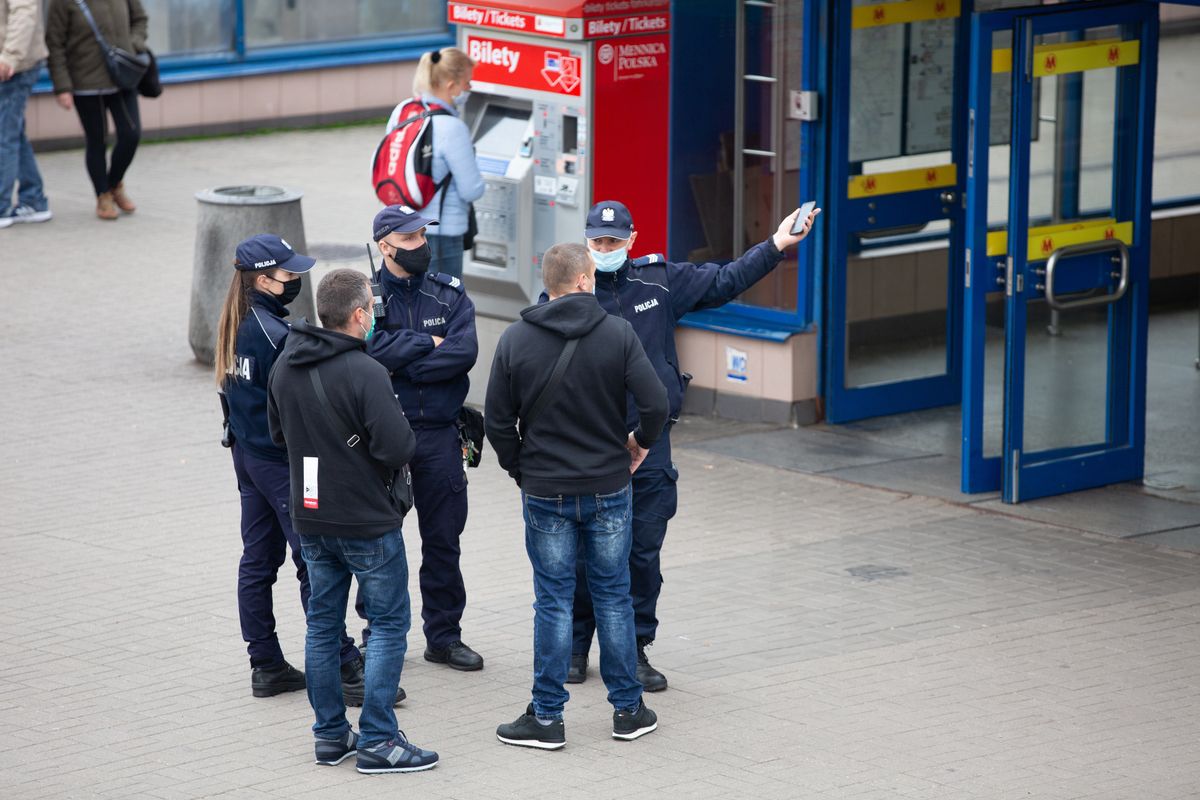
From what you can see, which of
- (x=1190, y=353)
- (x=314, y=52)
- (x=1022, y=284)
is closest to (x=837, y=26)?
(x=1022, y=284)

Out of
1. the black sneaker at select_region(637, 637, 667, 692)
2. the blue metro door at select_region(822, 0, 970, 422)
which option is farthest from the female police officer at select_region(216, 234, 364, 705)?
the blue metro door at select_region(822, 0, 970, 422)

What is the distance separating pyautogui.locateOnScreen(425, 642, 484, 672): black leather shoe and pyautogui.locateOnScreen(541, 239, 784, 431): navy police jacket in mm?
1097

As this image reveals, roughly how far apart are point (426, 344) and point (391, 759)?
1478mm

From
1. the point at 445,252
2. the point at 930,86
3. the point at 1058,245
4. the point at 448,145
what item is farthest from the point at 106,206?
the point at 1058,245

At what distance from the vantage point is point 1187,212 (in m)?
13.4

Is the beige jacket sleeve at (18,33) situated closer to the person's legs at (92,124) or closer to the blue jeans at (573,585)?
the person's legs at (92,124)

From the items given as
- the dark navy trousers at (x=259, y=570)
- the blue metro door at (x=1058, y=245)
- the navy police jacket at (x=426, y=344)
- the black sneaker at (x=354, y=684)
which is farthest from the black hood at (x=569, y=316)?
the blue metro door at (x=1058, y=245)

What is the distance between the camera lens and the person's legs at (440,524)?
6801 mm

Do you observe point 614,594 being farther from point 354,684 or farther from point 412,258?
point 412,258

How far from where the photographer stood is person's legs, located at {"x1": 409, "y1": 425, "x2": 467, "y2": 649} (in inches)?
268

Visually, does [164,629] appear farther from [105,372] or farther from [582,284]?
[105,372]

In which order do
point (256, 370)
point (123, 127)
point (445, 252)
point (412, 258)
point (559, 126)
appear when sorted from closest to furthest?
1. point (256, 370)
2. point (412, 258)
3. point (445, 252)
4. point (559, 126)
5. point (123, 127)

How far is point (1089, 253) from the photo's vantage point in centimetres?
905

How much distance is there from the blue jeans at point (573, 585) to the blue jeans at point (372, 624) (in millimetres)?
471
